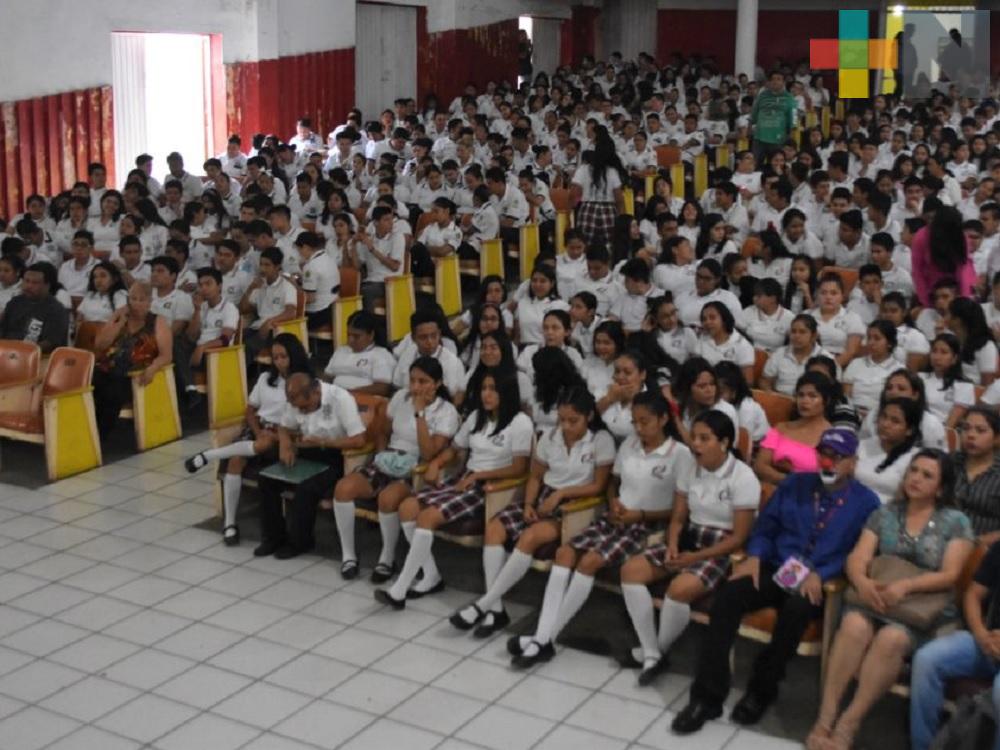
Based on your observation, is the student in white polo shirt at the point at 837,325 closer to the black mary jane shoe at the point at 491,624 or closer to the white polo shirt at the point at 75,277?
the black mary jane shoe at the point at 491,624

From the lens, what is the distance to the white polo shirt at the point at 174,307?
8.40 meters

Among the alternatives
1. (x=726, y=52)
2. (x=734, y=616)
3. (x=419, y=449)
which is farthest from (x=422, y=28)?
(x=734, y=616)

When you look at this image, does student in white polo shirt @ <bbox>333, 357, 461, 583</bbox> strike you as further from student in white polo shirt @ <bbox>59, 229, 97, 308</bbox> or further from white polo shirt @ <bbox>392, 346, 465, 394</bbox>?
student in white polo shirt @ <bbox>59, 229, 97, 308</bbox>

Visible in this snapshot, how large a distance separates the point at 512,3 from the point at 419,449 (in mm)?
14831

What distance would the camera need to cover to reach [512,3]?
776 inches

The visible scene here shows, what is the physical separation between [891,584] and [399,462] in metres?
2.40

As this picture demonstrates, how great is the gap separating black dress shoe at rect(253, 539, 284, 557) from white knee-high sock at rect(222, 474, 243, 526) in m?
0.26

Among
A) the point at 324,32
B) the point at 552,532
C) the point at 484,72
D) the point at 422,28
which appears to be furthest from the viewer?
the point at 484,72

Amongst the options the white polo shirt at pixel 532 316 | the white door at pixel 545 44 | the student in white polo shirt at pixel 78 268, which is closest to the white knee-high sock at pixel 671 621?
the white polo shirt at pixel 532 316

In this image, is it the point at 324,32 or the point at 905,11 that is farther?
the point at 905,11

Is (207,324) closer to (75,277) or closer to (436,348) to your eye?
(75,277)

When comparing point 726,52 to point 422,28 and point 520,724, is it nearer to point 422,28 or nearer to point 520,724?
point 422,28

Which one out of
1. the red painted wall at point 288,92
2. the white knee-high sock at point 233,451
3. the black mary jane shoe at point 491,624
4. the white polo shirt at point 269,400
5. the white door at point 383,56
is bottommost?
the black mary jane shoe at point 491,624

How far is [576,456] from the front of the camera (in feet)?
18.5
